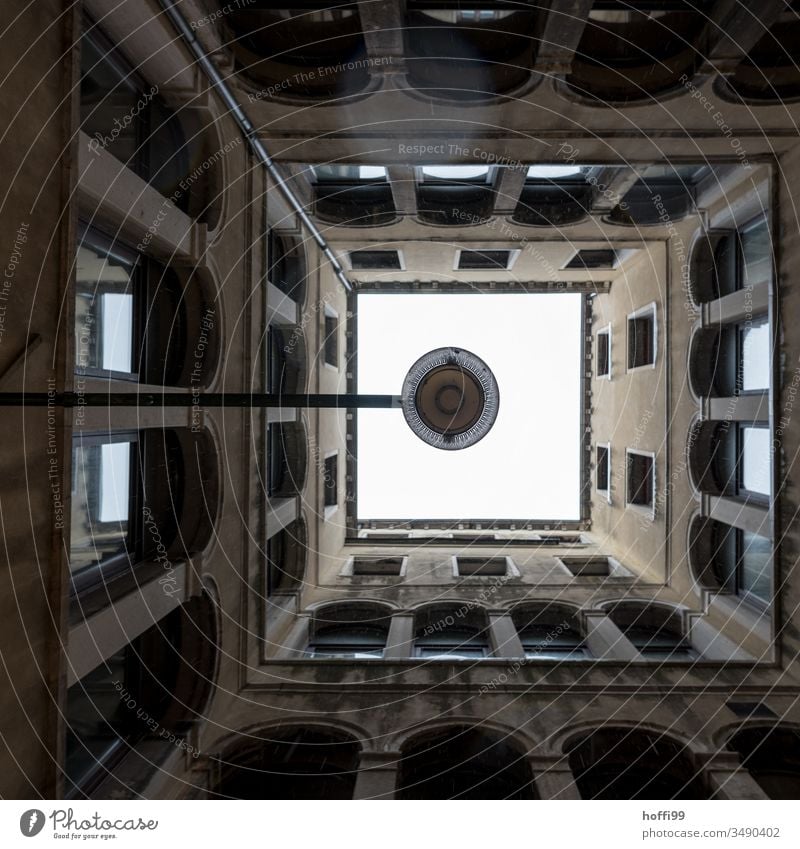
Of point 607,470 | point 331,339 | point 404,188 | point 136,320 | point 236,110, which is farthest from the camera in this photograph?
point 607,470

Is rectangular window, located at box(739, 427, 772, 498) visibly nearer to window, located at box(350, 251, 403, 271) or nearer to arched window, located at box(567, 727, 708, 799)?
arched window, located at box(567, 727, 708, 799)

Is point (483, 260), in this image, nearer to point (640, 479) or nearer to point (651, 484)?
point (640, 479)

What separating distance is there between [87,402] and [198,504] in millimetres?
7762

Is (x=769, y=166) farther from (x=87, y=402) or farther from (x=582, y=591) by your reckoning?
(x=87, y=402)

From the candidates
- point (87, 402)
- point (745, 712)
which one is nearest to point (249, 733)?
point (87, 402)

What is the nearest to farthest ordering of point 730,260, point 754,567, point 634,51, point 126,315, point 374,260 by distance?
point 126,315, point 634,51, point 754,567, point 730,260, point 374,260

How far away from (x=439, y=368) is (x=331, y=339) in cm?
1527

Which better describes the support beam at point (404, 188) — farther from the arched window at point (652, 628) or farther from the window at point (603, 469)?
the arched window at point (652, 628)

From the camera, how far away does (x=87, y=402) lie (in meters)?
5.57

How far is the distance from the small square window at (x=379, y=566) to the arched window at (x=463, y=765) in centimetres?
800

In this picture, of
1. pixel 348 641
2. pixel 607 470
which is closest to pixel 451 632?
pixel 348 641

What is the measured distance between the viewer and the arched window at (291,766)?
12.3 meters

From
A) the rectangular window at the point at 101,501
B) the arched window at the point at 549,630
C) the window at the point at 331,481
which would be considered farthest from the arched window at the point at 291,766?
the window at the point at 331,481

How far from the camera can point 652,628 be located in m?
17.0
